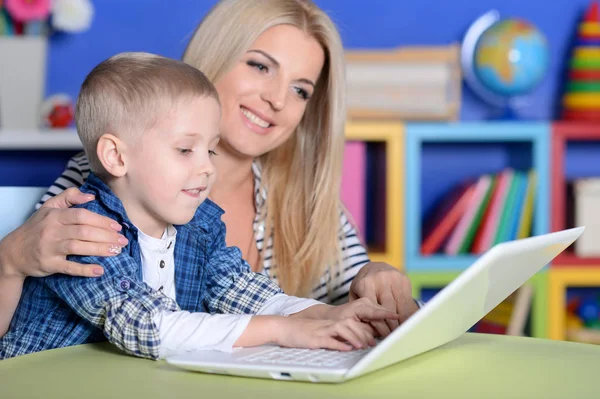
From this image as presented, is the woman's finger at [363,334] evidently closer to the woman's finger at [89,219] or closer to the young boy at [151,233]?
the young boy at [151,233]

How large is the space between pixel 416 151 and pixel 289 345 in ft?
5.61

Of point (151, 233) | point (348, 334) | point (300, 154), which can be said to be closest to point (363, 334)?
point (348, 334)

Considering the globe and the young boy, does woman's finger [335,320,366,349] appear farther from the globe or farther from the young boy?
the globe

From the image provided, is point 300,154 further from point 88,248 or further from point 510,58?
point 510,58

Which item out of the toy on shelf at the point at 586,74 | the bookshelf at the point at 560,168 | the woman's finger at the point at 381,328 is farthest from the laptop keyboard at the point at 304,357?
the toy on shelf at the point at 586,74

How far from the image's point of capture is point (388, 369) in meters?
0.99

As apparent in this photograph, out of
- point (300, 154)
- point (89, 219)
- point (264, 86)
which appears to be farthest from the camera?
point (300, 154)

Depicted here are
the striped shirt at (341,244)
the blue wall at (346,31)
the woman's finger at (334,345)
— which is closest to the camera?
the woman's finger at (334,345)

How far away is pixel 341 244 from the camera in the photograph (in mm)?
1863

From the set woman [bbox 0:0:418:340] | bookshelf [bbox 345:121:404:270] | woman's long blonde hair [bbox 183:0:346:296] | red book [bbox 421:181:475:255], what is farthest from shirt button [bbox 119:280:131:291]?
red book [bbox 421:181:475:255]

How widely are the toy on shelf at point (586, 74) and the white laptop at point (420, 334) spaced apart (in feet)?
6.16

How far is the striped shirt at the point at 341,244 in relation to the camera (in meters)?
1.73

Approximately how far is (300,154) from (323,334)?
92cm

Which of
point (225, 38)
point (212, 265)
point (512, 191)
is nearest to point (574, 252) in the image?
point (512, 191)
